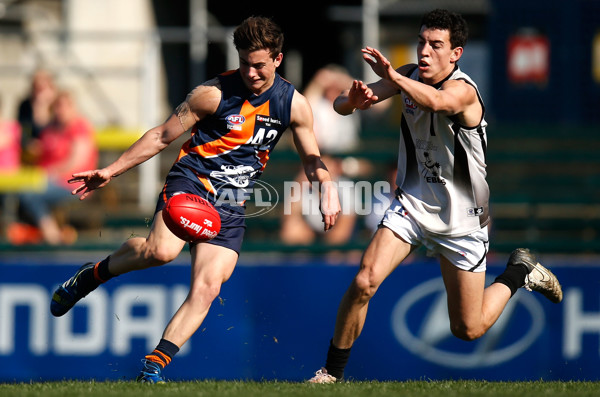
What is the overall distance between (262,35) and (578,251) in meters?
4.63

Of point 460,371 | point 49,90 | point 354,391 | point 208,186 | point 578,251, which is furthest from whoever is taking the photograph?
point 49,90

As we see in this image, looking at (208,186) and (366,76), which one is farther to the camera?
Result: (366,76)

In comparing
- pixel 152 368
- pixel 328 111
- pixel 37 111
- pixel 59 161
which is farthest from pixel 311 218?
pixel 152 368

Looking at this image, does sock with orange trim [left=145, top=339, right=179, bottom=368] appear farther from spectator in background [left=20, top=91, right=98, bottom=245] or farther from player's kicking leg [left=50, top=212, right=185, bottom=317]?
spectator in background [left=20, top=91, right=98, bottom=245]

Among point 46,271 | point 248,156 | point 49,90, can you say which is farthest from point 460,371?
point 49,90

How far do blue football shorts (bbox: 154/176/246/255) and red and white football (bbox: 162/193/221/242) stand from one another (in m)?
0.11

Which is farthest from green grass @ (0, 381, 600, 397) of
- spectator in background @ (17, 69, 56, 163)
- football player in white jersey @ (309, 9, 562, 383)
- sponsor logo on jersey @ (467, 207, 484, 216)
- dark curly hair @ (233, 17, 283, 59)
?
spectator in background @ (17, 69, 56, 163)

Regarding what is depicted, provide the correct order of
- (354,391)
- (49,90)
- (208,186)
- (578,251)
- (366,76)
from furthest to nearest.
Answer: (366,76) < (49,90) < (578,251) < (208,186) < (354,391)

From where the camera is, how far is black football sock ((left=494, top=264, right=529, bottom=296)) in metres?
6.60

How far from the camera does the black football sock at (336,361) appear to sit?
632 cm

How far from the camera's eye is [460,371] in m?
8.38

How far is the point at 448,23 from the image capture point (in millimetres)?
5781

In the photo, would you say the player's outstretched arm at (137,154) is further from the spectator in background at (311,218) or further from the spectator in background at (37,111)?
the spectator in background at (37,111)

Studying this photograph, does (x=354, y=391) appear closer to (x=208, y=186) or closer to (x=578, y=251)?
(x=208, y=186)
